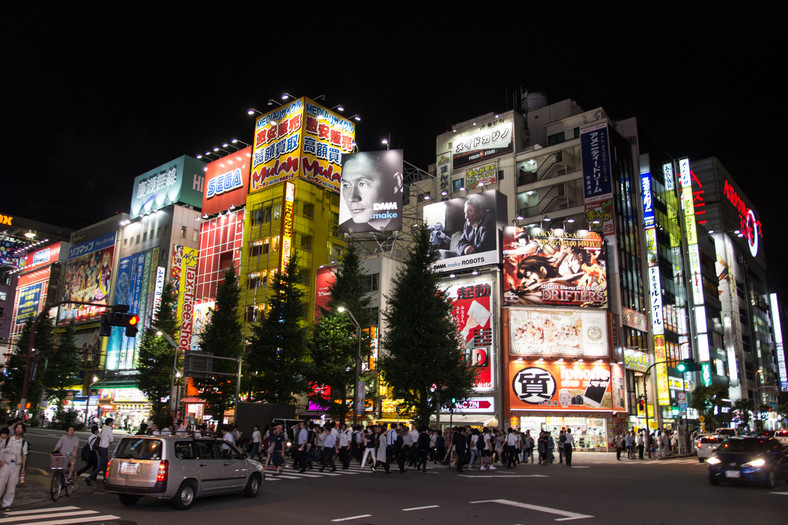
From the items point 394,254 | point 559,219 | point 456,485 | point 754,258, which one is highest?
point 754,258

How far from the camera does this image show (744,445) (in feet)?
55.1

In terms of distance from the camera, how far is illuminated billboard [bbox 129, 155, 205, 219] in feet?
236

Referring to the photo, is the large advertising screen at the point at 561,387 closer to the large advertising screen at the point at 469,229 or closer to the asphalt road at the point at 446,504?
the large advertising screen at the point at 469,229

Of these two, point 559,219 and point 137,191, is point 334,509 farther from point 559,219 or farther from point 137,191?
point 137,191

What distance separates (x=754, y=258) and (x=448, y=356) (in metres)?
94.7

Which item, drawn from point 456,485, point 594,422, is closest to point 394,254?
point 594,422

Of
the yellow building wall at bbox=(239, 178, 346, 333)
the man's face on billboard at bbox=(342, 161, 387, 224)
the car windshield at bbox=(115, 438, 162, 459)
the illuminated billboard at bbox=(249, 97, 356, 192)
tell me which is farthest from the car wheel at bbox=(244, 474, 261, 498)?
the illuminated billboard at bbox=(249, 97, 356, 192)

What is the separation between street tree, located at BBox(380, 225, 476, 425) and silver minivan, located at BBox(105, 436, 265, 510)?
16.5m

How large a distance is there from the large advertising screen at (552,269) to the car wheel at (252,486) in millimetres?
32756

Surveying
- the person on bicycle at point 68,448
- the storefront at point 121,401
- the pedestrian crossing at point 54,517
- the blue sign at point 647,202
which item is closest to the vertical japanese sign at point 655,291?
the blue sign at point 647,202

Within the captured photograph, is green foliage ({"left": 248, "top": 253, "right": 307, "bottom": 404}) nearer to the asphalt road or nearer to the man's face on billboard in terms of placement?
the man's face on billboard

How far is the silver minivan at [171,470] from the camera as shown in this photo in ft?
36.1

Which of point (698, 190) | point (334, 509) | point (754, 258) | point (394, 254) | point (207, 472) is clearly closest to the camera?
point (334, 509)

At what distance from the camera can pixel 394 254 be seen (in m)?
52.0
